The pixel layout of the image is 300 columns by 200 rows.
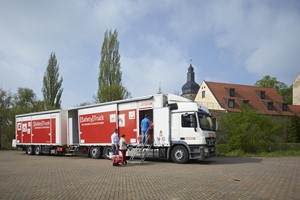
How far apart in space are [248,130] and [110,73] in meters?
18.9

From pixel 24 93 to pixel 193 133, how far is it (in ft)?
128

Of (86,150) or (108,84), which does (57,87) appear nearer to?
(108,84)

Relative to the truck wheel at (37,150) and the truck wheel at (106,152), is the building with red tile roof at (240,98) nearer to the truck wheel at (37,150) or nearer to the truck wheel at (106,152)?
the truck wheel at (37,150)

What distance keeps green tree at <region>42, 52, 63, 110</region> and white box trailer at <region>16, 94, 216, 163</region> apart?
939 inches

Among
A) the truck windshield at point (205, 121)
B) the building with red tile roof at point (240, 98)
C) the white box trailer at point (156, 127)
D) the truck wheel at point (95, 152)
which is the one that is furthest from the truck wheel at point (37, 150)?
the building with red tile roof at point (240, 98)

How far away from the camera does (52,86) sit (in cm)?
4462

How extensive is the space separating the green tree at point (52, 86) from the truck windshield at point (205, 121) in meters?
30.7

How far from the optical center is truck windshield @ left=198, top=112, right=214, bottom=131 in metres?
16.3

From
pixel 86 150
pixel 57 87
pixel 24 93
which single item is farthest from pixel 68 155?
pixel 24 93

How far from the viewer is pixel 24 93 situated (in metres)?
48.8

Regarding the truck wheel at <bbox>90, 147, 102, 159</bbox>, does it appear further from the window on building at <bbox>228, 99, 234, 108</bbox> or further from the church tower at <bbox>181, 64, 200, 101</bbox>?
the church tower at <bbox>181, 64, 200, 101</bbox>

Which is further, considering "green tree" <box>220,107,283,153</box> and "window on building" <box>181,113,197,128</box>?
"green tree" <box>220,107,283,153</box>

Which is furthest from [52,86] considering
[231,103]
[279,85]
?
[279,85]

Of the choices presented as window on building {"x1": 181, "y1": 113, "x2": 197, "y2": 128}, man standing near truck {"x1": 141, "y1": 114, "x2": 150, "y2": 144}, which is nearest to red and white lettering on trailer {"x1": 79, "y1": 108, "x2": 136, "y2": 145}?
man standing near truck {"x1": 141, "y1": 114, "x2": 150, "y2": 144}
